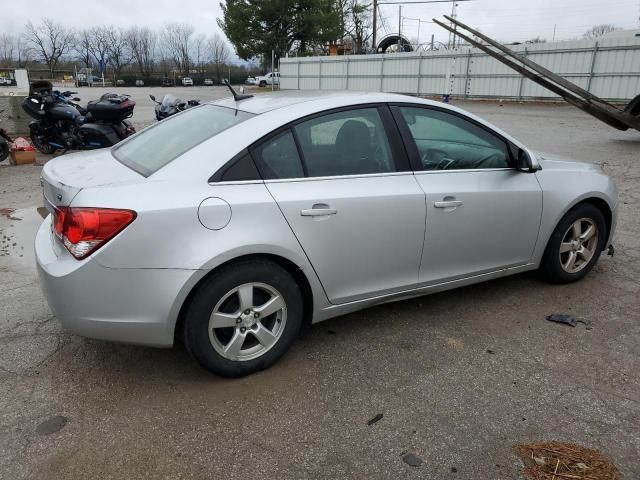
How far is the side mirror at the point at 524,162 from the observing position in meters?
3.82

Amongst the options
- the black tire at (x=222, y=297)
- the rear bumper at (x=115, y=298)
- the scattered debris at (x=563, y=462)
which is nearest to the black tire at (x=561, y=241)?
the scattered debris at (x=563, y=462)

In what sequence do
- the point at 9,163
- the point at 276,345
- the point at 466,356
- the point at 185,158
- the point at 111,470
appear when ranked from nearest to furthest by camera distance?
the point at 111,470 < the point at 185,158 < the point at 276,345 < the point at 466,356 < the point at 9,163

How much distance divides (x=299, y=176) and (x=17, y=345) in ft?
6.81

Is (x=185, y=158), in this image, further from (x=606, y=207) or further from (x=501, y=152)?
(x=606, y=207)

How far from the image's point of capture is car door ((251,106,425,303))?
9.89 ft

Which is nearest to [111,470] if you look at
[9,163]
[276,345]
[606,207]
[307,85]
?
[276,345]

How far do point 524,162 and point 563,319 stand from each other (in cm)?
115

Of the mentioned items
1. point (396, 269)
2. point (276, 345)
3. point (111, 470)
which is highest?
point (396, 269)

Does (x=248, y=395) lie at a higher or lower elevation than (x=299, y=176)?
lower

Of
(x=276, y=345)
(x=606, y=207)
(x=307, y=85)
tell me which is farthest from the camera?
(x=307, y=85)

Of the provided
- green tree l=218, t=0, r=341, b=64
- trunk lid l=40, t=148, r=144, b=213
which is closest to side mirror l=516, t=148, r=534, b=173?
trunk lid l=40, t=148, r=144, b=213

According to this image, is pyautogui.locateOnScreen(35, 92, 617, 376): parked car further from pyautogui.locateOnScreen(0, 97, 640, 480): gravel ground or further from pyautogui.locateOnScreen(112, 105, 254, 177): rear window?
pyautogui.locateOnScreen(0, 97, 640, 480): gravel ground

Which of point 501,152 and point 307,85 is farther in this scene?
point 307,85

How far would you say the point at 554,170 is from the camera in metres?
4.09
